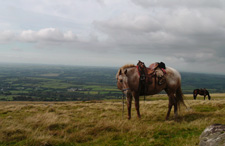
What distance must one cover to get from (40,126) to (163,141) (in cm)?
580

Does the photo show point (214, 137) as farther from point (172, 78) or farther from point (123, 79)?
point (172, 78)

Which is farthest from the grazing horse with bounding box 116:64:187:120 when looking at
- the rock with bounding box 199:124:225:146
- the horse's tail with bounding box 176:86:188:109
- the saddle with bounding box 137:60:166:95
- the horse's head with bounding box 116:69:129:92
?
the rock with bounding box 199:124:225:146

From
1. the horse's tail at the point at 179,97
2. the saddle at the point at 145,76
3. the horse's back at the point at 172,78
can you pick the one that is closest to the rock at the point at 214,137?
the saddle at the point at 145,76

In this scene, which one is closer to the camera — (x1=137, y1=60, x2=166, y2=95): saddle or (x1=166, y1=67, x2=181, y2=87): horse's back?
(x1=137, y1=60, x2=166, y2=95): saddle

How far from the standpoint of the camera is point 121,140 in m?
5.60

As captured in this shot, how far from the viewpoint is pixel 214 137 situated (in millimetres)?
4215

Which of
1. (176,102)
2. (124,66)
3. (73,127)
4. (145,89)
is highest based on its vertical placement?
(124,66)

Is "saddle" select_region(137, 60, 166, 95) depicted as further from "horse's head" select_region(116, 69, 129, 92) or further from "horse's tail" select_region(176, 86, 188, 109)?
"horse's tail" select_region(176, 86, 188, 109)

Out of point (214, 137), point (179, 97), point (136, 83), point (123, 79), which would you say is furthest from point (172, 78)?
point (214, 137)

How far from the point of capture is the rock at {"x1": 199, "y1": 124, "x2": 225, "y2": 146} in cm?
398

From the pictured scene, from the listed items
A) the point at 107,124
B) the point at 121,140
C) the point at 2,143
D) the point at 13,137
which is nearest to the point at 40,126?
the point at 13,137

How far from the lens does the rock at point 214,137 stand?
3.98m

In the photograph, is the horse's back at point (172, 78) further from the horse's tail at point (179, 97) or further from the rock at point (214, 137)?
the rock at point (214, 137)

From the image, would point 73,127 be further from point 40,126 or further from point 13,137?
point 13,137
